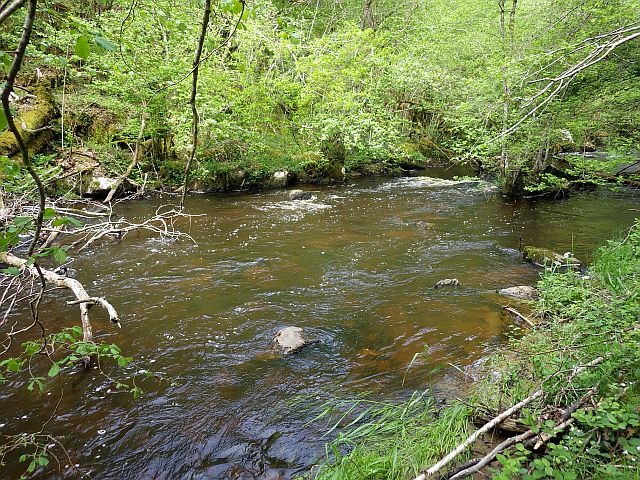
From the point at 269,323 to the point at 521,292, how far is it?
14.0ft

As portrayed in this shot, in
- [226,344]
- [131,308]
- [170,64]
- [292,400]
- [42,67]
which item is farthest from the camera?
[42,67]

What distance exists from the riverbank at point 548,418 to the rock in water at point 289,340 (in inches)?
63.7

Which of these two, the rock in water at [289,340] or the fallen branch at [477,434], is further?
the rock in water at [289,340]

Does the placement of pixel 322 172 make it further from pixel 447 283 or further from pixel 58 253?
pixel 58 253

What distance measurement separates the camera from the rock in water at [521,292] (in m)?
6.63

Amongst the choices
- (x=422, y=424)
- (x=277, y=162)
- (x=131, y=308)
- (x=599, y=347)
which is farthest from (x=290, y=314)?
(x=277, y=162)

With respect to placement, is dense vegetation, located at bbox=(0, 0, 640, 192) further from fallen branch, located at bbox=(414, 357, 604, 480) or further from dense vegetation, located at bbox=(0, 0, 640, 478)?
fallen branch, located at bbox=(414, 357, 604, 480)

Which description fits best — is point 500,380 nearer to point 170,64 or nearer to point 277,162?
point 170,64

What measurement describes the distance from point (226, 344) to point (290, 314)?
124 centimetres

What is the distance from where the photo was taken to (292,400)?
14.7 ft

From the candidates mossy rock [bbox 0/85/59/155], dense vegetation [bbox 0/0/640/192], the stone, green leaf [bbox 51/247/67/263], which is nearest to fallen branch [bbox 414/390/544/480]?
green leaf [bbox 51/247/67/263]

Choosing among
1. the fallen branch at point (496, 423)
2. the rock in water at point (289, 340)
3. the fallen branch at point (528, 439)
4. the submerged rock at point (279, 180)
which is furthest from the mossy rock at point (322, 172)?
the fallen branch at point (528, 439)

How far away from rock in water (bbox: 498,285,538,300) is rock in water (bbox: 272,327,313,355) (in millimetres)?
3620

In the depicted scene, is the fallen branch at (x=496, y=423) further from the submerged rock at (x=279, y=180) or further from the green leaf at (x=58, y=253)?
the submerged rock at (x=279, y=180)
